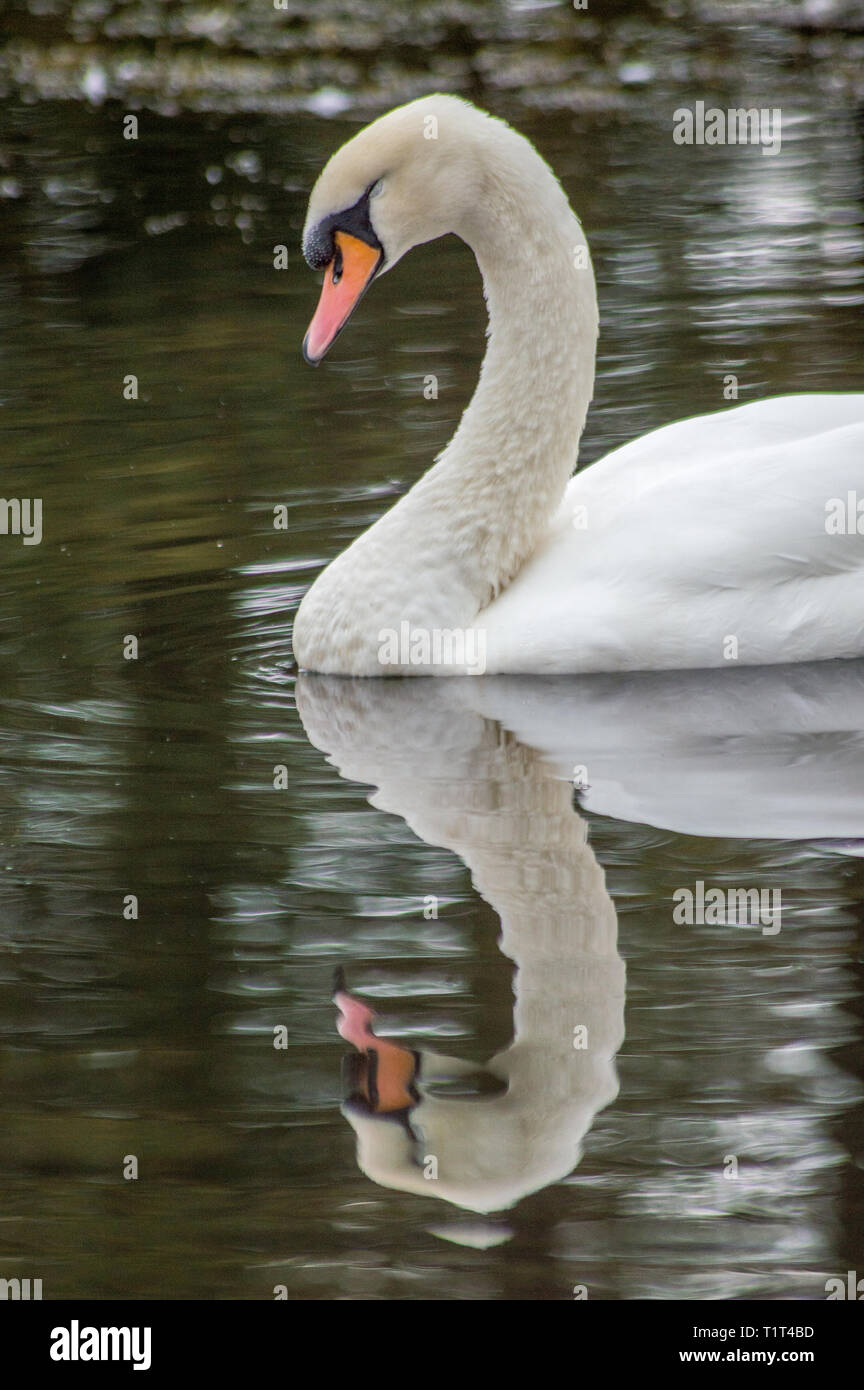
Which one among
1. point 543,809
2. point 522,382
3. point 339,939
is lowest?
point 339,939

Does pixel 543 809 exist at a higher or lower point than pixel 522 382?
lower

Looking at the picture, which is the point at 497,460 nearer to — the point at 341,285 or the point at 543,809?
the point at 341,285

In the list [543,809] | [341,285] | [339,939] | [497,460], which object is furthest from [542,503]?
[339,939]

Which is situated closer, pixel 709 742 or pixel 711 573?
pixel 709 742

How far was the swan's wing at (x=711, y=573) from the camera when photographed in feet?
21.0

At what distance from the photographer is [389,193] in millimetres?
6531

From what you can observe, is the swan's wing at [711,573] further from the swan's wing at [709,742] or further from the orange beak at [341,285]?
the orange beak at [341,285]

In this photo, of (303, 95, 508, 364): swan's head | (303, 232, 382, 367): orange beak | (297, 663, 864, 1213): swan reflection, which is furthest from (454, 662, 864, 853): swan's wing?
(303, 95, 508, 364): swan's head

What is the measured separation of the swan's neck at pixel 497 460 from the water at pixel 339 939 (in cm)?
23

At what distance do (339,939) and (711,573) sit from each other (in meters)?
1.92

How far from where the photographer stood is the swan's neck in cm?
668

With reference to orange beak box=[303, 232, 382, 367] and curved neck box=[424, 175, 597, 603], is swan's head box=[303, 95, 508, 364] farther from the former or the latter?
curved neck box=[424, 175, 597, 603]

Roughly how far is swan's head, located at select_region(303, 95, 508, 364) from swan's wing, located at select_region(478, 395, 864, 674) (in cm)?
95

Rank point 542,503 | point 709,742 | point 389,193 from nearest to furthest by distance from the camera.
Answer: point 709,742 < point 389,193 < point 542,503
